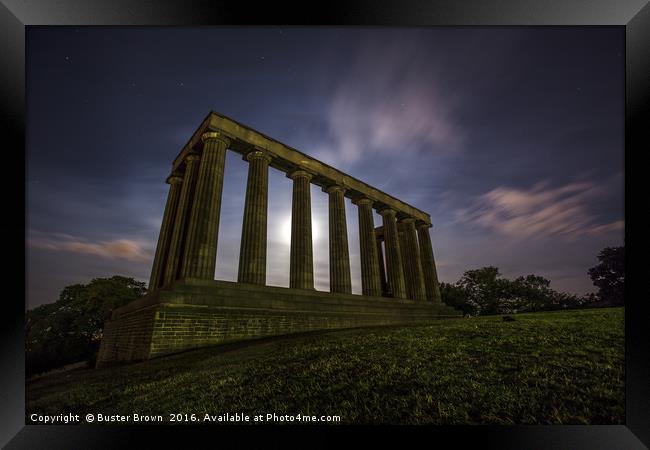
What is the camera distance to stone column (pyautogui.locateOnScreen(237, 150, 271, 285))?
20.3 meters

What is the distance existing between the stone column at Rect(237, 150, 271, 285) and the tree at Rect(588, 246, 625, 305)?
2657 cm

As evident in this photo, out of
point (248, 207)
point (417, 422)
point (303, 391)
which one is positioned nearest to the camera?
point (417, 422)

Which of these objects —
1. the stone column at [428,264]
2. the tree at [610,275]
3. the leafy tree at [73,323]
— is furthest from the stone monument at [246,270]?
the leafy tree at [73,323]

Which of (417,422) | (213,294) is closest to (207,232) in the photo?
(213,294)

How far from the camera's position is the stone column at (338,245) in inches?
1028

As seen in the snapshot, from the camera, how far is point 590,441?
5438mm

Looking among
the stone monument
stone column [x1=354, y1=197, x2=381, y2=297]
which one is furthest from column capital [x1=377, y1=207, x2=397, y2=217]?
stone column [x1=354, y1=197, x2=381, y2=297]

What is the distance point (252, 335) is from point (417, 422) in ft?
40.6

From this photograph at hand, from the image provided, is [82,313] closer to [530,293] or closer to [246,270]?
[246,270]

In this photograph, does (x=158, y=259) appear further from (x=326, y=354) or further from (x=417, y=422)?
(x=417, y=422)

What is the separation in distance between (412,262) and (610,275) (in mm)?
18546

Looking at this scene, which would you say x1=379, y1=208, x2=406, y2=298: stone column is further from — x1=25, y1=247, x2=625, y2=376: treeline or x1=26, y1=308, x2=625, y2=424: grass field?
x1=26, y1=308, x2=625, y2=424: grass field

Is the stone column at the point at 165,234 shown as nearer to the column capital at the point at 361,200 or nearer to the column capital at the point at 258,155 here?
the column capital at the point at 258,155

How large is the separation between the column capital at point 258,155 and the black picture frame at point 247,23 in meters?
17.2
